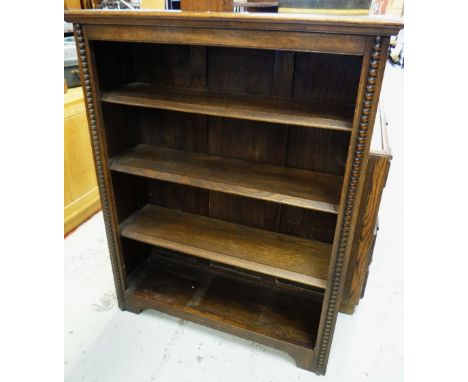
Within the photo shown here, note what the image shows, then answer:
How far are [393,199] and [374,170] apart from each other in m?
1.56

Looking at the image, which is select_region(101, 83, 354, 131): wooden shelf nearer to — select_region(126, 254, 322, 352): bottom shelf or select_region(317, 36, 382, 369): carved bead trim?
select_region(317, 36, 382, 369): carved bead trim

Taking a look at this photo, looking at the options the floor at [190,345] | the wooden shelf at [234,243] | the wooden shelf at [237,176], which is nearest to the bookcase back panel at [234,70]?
the wooden shelf at [237,176]

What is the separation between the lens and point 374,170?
1420mm

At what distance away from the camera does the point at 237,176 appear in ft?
4.47

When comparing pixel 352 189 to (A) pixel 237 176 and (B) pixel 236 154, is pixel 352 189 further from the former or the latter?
(B) pixel 236 154

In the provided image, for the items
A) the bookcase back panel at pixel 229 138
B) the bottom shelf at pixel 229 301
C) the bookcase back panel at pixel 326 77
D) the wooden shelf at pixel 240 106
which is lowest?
the bottom shelf at pixel 229 301

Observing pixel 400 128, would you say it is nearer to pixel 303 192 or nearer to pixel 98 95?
pixel 303 192

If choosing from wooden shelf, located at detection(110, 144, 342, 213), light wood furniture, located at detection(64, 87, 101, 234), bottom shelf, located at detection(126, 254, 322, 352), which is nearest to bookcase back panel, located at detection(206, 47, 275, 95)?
wooden shelf, located at detection(110, 144, 342, 213)

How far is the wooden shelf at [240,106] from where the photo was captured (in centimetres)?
109

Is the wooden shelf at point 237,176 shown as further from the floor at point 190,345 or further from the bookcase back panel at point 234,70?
the floor at point 190,345

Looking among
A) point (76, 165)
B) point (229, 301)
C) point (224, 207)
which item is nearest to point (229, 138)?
point (224, 207)

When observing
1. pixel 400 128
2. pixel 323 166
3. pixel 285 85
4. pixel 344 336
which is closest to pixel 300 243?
pixel 323 166

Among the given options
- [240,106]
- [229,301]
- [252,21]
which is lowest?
[229,301]

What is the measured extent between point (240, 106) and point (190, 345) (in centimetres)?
113
